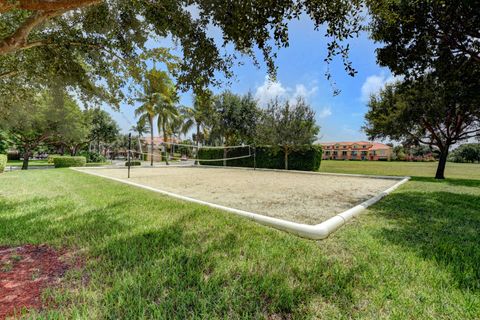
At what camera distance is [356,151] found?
72.9 metres

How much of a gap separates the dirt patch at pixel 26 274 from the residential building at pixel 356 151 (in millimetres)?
75490

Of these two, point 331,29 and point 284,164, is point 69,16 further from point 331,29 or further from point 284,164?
point 284,164

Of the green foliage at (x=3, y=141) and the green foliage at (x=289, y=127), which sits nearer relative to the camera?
the green foliage at (x=289, y=127)

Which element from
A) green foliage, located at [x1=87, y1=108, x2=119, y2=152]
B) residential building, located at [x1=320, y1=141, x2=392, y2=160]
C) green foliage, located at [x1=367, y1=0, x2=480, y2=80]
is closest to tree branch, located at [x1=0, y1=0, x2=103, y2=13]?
green foliage, located at [x1=367, y1=0, x2=480, y2=80]

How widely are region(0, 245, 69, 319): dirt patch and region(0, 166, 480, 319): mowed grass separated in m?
0.15

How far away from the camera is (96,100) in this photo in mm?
7633

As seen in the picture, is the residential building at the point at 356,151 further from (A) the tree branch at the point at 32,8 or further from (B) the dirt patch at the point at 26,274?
(B) the dirt patch at the point at 26,274

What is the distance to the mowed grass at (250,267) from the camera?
1621 millimetres

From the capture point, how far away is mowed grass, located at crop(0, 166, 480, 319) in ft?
5.32

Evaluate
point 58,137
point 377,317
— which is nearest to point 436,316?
point 377,317

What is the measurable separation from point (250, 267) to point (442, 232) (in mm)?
3185

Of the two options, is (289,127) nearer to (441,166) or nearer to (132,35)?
(441,166)

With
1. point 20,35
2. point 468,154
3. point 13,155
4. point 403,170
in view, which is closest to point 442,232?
point 20,35

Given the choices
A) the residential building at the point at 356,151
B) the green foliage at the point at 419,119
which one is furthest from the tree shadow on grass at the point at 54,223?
the residential building at the point at 356,151
